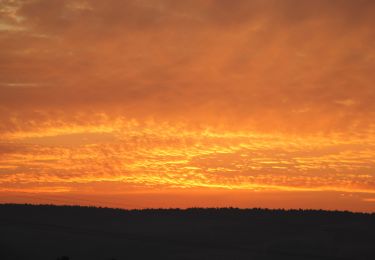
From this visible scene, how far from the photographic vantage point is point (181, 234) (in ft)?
378

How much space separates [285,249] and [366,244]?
14.1 meters

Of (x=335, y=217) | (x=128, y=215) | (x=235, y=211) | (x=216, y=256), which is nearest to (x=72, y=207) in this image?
(x=128, y=215)

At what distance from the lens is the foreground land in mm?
81062

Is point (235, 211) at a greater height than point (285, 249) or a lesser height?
greater

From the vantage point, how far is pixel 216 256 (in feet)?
259

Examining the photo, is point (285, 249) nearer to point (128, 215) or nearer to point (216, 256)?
point (216, 256)

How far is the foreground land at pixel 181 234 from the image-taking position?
81.1 m

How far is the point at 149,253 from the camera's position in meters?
81.1

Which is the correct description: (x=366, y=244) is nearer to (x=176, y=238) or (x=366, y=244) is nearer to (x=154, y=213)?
(x=176, y=238)

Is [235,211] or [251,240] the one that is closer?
[251,240]

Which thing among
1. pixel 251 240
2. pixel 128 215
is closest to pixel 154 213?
pixel 128 215

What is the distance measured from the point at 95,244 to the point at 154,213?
60886 millimetres

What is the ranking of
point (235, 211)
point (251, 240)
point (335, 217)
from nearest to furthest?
point (251, 240) → point (335, 217) → point (235, 211)

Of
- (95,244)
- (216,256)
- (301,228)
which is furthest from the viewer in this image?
(301,228)
